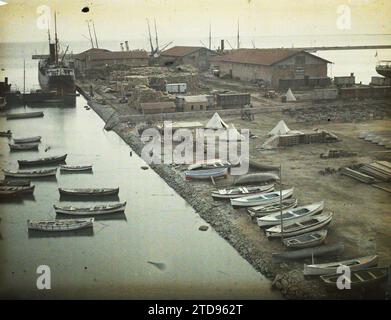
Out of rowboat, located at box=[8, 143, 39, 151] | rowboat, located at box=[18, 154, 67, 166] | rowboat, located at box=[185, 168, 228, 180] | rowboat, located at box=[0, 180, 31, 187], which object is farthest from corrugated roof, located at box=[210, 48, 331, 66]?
rowboat, located at box=[0, 180, 31, 187]

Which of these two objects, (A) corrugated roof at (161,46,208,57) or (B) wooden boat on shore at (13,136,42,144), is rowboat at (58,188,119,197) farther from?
(A) corrugated roof at (161,46,208,57)

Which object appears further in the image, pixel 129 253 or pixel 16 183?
pixel 16 183

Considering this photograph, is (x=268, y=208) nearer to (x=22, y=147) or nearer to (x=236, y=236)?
(x=236, y=236)

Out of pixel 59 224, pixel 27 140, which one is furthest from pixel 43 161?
pixel 59 224

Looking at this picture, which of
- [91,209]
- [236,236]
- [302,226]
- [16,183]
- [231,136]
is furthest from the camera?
[231,136]

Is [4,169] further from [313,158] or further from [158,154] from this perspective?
[313,158]

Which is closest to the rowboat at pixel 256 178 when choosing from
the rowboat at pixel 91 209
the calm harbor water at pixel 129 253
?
the calm harbor water at pixel 129 253
